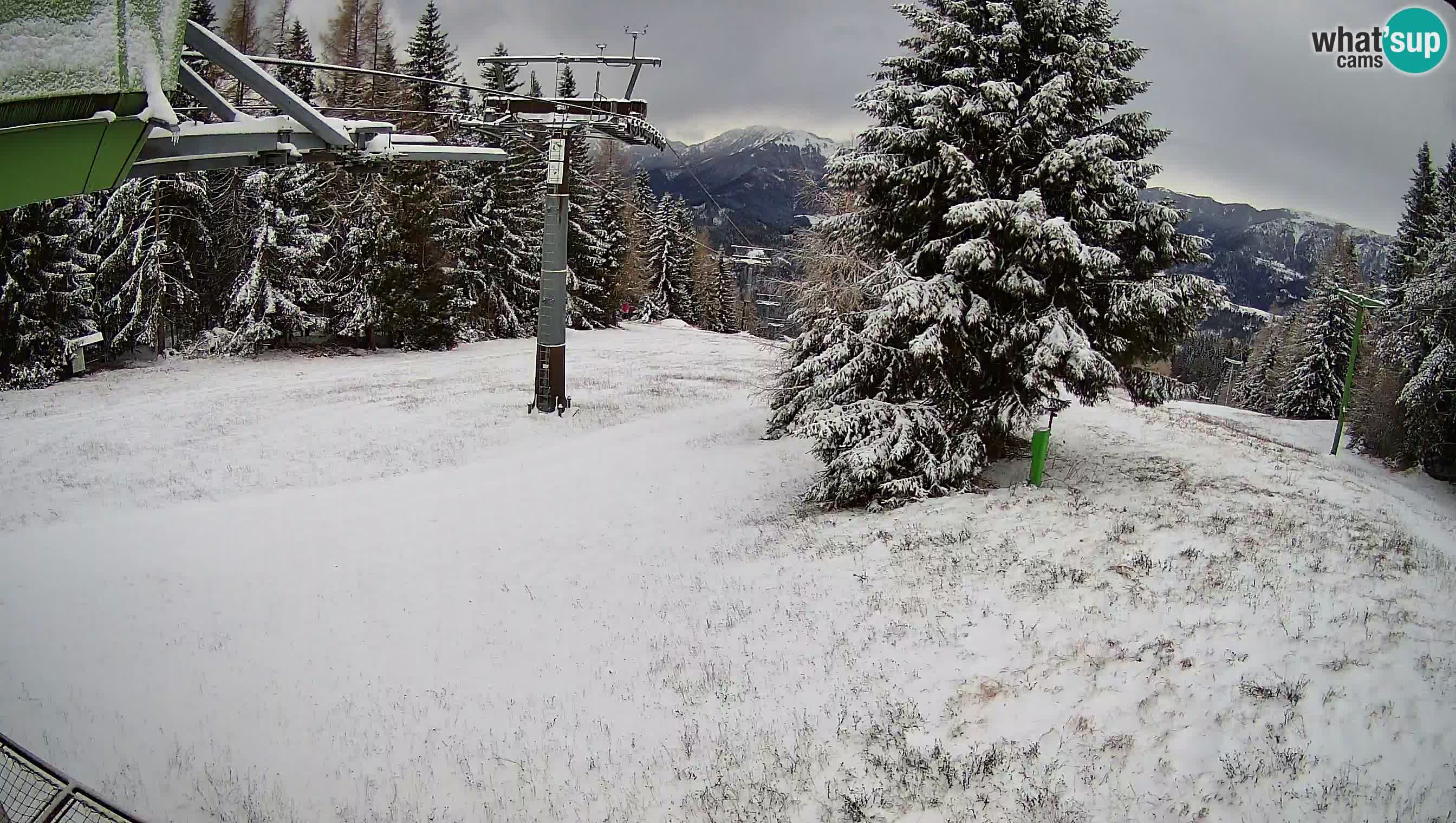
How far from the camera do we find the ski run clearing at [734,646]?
18.8 ft

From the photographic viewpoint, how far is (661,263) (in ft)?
225

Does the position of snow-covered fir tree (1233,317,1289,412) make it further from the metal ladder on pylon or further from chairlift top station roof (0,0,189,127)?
chairlift top station roof (0,0,189,127)

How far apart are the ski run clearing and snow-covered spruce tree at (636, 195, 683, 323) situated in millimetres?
53373

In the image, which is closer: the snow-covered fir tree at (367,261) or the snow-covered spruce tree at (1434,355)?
the snow-covered spruce tree at (1434,355)

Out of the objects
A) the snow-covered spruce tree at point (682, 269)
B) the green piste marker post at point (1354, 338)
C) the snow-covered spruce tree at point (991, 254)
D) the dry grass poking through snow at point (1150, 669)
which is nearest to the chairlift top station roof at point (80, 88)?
the dry grass poking through snow at point (1150, 669)

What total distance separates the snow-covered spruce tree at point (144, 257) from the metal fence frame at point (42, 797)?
2978 cm

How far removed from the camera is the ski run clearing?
5.73 metres

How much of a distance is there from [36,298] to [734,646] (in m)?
28.5

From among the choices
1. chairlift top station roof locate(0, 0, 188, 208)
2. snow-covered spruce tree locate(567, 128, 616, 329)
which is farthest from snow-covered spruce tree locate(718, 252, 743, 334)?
chairlift top station roof locate(0, 0, 188, 208)

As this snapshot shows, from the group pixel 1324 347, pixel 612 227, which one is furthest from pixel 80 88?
pixel 1324 347

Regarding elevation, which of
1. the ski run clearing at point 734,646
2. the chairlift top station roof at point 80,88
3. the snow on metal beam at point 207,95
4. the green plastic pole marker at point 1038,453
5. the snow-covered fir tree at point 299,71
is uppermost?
the snow-covered fir tree at point 299,71

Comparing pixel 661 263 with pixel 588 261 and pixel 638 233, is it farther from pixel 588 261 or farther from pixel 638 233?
pixel 588 261

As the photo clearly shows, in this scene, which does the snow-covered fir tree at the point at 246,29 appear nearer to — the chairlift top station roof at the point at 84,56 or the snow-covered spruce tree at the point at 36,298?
the snow-covered spruce tree at the point at 36,298

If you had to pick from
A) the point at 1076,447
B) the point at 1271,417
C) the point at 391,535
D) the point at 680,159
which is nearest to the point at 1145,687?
the point at 1076,447
